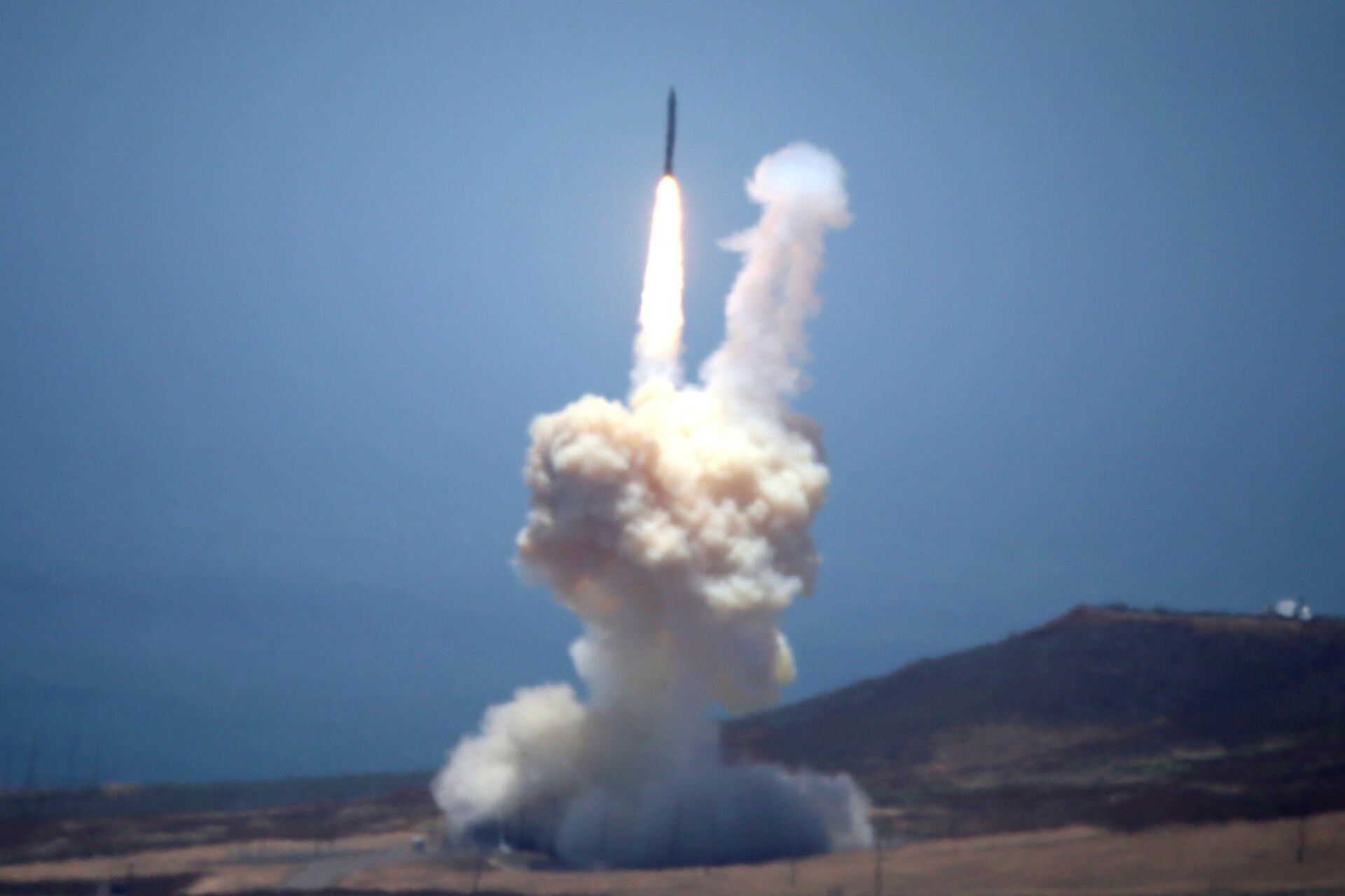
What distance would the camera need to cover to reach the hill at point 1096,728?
198 ft

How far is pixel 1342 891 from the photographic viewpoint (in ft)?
142

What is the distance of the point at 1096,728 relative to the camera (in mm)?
82000

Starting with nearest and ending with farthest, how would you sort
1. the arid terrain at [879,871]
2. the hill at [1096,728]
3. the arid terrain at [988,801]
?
the arid terrain at [879,871] < the arid terrain at [988,801] < the hill at [1096,728]

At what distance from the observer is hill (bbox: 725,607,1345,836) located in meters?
60.3

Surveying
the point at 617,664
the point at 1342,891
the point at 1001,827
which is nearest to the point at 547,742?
the point at 617,664

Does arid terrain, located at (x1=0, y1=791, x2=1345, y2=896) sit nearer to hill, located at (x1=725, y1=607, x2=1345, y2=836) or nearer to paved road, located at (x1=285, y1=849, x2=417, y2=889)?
paved road, located at (x1=285, y1=849, x2=417, y2=889)

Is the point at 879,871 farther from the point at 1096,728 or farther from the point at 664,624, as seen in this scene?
the point at 1096,728

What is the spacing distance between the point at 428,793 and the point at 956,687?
33.1m

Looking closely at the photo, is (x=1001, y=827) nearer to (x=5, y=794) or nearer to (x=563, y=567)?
(x=563, y=567)

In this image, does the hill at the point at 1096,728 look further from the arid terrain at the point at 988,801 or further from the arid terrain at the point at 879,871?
the arid terrain at the point at 879,871

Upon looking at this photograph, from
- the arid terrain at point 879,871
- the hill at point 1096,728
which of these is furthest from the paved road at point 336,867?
the hill at point 1096,728

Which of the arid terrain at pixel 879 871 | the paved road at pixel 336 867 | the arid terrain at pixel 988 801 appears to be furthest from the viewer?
the paved road at pixel 336 867

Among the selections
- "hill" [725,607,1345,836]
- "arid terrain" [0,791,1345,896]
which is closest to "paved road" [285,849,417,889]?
→ "arid terrain" [0,791,1345,896]

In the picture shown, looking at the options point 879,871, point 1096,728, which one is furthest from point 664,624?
point 1096,728
